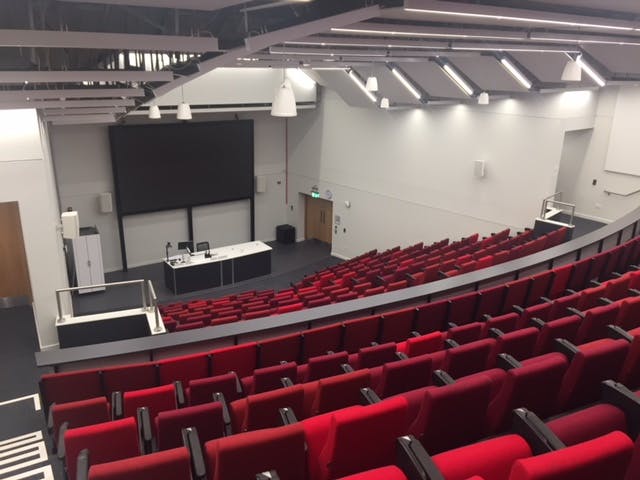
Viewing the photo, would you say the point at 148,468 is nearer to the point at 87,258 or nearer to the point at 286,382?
the point at 286,382

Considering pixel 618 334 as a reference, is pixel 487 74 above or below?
above

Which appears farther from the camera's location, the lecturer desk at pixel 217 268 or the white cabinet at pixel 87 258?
the lecturer desk at pixel 217 268

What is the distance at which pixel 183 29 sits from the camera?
3811 mm

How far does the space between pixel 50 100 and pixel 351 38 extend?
3734 millimetres

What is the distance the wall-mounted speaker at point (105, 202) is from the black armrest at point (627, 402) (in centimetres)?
1210

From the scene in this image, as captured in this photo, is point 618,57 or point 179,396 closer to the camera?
point 179,396

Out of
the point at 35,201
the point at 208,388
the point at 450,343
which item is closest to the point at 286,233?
the point at 35,201

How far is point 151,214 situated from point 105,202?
1268 millimetres

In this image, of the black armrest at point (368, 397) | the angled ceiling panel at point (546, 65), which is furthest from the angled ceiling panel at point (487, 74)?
the black armrest at point (368, 397)

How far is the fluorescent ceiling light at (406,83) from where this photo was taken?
11.0m

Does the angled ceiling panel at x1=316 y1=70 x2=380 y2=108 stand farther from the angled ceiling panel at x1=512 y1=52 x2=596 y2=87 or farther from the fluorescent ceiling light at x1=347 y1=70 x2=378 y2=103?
the angled ceiling panel at x1=512 y1=52 x2=596 y2=87

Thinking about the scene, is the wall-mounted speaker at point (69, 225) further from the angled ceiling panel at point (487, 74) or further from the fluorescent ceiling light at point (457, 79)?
the angled ceiling panel at point (487, 74)

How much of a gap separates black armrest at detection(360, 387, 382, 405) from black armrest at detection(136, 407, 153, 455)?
132 centimetres

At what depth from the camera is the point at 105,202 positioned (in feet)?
40.8
